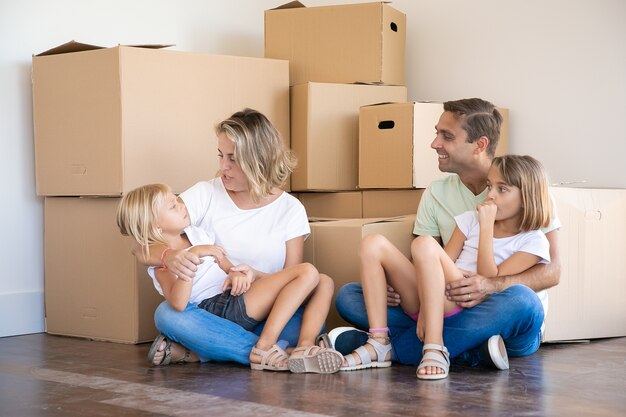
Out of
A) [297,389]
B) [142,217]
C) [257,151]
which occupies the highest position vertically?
[257,151]

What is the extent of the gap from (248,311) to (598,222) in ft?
3.35

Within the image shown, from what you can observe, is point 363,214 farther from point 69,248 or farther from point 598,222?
point 69,248

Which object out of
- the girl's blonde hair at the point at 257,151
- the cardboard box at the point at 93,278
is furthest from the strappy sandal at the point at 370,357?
the cardboard box at the point at 93,278

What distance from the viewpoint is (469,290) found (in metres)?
2.01

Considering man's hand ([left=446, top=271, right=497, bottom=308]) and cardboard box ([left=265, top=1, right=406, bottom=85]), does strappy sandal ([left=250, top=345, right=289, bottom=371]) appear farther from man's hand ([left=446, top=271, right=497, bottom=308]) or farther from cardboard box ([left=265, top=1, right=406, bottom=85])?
cardboard box ([left=265, top=1, right=406, bottom=85])

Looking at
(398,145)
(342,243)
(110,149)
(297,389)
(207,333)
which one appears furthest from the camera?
(398,145)

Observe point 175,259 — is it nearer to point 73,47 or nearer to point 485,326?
point 485,326

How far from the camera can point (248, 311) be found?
7.07ft

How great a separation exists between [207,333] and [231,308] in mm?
85

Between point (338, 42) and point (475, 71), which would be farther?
point (475, 71)

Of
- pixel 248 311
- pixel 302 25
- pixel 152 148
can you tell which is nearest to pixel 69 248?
pixel 152 148

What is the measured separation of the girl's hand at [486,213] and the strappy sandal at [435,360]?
303mm

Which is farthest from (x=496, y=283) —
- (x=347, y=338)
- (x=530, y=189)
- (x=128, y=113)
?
(x=128, y=113)

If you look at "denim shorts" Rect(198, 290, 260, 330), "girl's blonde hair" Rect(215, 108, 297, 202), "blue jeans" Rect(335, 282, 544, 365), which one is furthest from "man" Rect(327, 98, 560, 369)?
"girl's blonde hair" Rect(215, 108, 297, 202)
